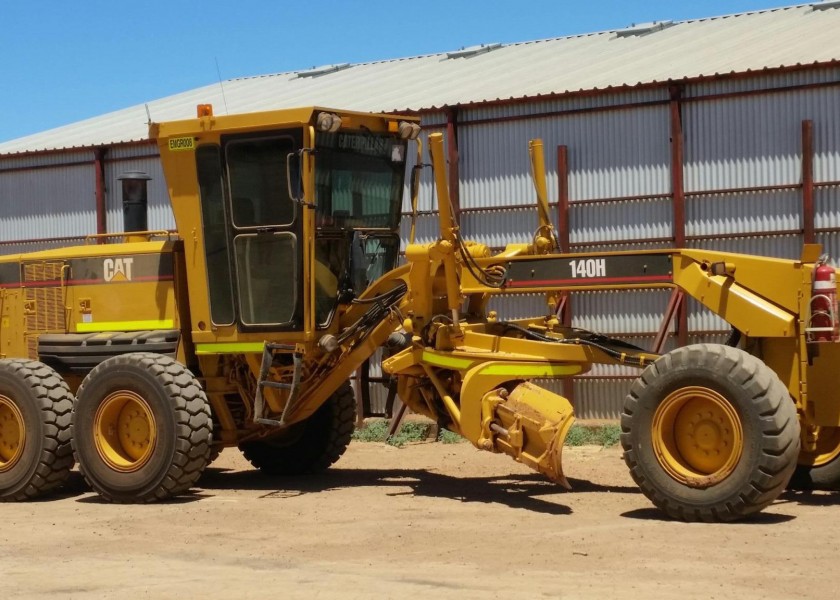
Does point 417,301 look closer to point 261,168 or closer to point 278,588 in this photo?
point 261,168

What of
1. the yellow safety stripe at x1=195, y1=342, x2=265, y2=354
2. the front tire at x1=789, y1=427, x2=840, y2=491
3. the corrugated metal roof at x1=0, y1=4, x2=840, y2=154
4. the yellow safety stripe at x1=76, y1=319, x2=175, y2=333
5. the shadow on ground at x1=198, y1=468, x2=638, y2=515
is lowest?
the shadow on ground at x1=198, y1=468, x2=638, y2=515

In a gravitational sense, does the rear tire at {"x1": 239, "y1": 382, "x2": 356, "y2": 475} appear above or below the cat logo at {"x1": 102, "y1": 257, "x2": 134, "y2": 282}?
below

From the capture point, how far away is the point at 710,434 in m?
10.2

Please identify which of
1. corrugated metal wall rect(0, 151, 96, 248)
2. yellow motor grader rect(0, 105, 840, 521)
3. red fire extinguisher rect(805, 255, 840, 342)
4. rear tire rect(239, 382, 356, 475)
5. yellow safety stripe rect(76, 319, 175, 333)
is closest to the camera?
red fire extinguisher rect(805, 255, 840, 342)

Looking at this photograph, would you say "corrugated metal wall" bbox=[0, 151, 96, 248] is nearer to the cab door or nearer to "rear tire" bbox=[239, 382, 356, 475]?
"rear tire" bbox=[239, 382, 356, 475]

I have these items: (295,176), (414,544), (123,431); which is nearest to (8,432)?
(123,431)

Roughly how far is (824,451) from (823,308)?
1.72 m

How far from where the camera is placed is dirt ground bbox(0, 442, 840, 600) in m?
7.91

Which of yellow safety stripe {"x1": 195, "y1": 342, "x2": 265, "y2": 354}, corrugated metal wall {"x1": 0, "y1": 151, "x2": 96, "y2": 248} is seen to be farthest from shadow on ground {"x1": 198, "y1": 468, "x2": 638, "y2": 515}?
corrugated metal wall {"x1": 0, "y1": 151, "x2": 96, "y2": 248}

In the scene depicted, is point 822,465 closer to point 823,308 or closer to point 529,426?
point 823,308

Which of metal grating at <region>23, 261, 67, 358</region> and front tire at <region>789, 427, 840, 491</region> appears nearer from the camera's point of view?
front tire at <region>789, 427, 840, 491</region>

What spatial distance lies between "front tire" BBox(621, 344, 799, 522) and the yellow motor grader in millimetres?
17

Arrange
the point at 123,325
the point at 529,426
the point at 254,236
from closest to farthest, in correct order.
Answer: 1. the point at 529,426
2. the point at 254,236
3. the point at 123,325

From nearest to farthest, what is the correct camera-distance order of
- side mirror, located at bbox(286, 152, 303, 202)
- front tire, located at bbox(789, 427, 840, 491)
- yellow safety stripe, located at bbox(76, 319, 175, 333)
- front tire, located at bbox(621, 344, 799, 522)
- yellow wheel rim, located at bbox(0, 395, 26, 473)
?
front tire, located at bbox(621, 344, 799, 522), front tire, located at bbox(789, 427, 840, 491), side mirror, located at bbox(286, 152, 303, 202), yellow wheel rim, located at bbox(0, 395, 26, 473), yellow safety stripe, located at bbox(76, 319, 175, 333)
